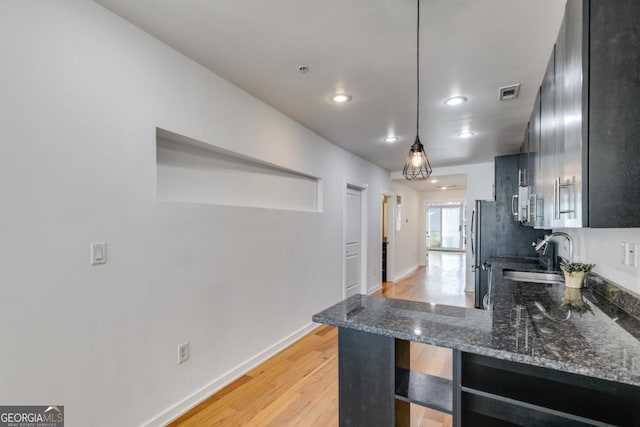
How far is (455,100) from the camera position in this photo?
281 centimetres

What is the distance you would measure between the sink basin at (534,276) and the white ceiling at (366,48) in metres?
1.60

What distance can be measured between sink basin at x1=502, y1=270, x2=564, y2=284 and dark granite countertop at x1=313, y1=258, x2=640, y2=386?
3.14ft

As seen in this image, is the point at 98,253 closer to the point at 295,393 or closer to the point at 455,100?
the point at 295,393

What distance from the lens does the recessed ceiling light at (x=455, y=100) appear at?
276cm

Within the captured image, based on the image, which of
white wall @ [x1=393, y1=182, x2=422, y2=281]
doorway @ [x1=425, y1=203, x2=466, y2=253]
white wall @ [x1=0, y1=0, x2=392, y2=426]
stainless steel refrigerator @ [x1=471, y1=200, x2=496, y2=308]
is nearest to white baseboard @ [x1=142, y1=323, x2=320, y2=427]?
white wall @ [x1=0, y1=0, x2=392, y2=426]

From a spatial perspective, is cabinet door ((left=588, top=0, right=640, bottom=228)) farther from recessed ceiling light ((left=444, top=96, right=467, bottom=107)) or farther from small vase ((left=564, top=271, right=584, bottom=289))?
recessed ceiling light ((left=444, top=96, right=467, bottom=107))

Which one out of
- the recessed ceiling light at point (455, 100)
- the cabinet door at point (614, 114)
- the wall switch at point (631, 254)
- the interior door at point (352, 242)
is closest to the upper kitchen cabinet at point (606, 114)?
the cabinet door at point (614, 114)

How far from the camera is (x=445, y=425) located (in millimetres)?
2045

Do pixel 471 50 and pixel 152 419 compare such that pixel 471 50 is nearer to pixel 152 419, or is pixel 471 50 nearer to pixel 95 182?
pixel 95 182

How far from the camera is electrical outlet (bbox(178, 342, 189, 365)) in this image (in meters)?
2.11

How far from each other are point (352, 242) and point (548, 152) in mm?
3415

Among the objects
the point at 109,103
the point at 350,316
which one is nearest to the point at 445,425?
the point at 350,316

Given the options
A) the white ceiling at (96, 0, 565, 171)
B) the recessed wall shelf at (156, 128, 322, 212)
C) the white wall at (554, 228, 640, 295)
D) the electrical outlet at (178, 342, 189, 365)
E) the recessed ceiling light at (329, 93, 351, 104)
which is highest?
the white ceiling at (96, 0, 565, 171)

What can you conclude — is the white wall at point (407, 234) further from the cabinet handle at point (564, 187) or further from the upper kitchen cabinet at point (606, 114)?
the upper kitchen cabinet at point (606, 114)
